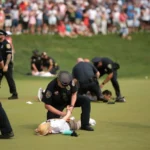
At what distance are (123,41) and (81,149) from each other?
2474 cm

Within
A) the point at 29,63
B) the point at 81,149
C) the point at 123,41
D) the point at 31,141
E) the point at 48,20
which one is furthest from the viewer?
the point at 123,41

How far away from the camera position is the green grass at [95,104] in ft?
33.2

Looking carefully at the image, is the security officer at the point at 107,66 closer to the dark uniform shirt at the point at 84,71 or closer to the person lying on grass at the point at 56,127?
the dark uniform shirt at the point at 84,71

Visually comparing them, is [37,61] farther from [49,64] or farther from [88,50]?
[88,50]

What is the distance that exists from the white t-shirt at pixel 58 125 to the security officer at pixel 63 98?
178 millimetres

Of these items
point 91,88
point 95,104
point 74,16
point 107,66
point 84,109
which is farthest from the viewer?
point 74,16

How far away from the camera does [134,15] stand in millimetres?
34188

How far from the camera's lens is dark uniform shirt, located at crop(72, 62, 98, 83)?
16.1 m

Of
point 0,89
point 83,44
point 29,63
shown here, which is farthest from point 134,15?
point 0,89

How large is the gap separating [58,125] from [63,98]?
58 cm

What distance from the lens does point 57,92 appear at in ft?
36.2

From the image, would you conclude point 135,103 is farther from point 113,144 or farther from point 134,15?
point 134,15

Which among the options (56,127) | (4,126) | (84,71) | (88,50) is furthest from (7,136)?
(88,50)

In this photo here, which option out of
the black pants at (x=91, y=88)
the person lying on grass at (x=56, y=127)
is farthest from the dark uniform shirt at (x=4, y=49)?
the person lying on grass at (x=56, y=127)
